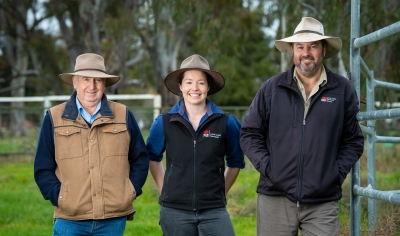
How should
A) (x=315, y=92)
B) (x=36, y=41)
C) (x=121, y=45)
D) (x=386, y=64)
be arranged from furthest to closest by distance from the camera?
(x=36, y=41) < (x=121, y=45) < (x=386, y=64) < (x=315, y=92)

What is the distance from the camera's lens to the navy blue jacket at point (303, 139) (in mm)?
3971

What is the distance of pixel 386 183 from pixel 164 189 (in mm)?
5431

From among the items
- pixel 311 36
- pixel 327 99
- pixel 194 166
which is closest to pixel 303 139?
pixel 327 99

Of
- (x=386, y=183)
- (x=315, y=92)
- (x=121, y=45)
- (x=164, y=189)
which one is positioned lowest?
(x=386, y=183)

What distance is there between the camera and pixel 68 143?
4270mm

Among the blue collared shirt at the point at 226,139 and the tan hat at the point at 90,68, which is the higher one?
the tan hat at the point at 90,68

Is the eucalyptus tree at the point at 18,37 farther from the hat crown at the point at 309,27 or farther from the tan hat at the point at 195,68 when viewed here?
the hat crown at the point at 309,27

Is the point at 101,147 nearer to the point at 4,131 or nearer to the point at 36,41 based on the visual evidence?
the point at 4,131

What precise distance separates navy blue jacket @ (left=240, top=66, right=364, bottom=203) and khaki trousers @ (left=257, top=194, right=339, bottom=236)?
0.22 ft

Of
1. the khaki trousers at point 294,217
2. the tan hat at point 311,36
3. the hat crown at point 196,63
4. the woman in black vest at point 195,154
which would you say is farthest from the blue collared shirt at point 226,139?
the tan hat at point 311,36

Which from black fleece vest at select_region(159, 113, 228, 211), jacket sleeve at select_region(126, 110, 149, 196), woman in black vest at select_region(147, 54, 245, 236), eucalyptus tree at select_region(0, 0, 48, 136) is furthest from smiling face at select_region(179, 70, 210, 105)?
eucalyptus tree at select_region(0, 0, 48, 136)

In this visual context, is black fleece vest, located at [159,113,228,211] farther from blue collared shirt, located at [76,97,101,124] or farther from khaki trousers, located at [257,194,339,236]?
blue collared shirt, located at [76,97,101,124]

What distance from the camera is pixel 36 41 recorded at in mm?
29875

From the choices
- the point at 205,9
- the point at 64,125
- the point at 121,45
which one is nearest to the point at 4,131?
the point at 205,9
